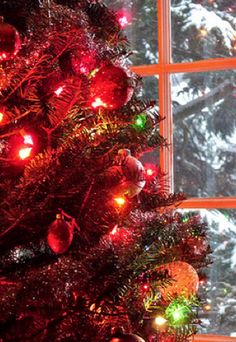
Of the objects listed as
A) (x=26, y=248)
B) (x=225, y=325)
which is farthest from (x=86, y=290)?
(x=225, y=325)

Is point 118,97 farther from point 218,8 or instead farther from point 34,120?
point 218,8

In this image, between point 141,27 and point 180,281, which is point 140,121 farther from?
point 141,27

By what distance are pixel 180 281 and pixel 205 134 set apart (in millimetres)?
1020

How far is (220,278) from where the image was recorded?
2.04 metres

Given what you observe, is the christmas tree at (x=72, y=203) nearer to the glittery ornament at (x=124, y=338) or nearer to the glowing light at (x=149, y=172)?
the glittery ornament at (x=124, y=338)

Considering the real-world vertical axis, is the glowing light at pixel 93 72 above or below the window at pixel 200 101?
above

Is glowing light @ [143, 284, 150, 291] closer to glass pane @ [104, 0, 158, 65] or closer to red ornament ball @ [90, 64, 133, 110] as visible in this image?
red ornament ball @ [90, 64, 133, 110]

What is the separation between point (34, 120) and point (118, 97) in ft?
0.58

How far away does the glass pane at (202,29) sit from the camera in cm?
211

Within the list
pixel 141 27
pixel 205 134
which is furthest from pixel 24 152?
pixel 141 27

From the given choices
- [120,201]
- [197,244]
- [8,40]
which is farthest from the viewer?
[197,244]

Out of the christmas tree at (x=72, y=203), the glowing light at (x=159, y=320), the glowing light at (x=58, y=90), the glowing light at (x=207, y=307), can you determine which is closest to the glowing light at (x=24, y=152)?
the christmas tree at (x=72, y=203)

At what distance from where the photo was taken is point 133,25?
222 cm

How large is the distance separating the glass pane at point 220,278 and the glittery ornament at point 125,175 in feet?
3.25
